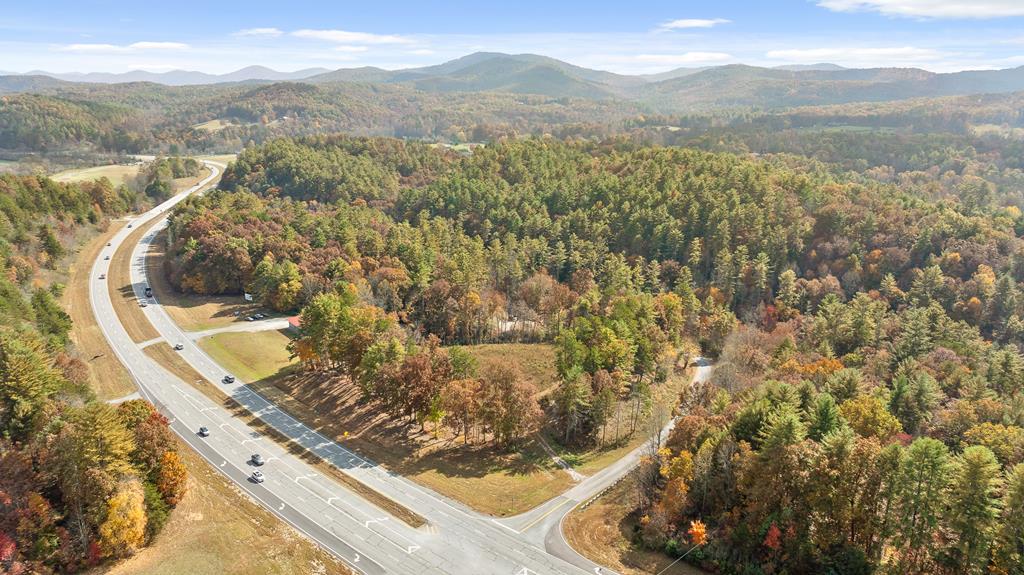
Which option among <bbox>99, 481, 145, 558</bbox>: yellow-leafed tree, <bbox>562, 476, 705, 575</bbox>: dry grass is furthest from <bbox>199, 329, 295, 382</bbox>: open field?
<bbox>562, 476, 705, 575</bbox>: dry grass

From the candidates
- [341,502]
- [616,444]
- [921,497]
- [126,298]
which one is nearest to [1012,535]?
[921,497]

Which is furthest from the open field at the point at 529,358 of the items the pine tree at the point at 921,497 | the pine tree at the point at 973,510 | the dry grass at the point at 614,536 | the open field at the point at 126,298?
the open field at the point at 126,298

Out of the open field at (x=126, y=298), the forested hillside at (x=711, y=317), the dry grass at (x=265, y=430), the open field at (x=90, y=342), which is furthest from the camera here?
the open field at (x=126, y=298)

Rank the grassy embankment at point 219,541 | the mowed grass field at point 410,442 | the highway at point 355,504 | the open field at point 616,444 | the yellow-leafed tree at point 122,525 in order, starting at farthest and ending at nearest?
the open field at point 616,444 → the mowed grass field at point 410,442 → the highway at point 355,504 → the grassy embankment at point 219,541 → the yellow-leafed tree at point 122,525

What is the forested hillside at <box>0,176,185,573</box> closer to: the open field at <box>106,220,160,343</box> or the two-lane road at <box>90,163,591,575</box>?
the two-lane road at <box>90,163,591,575</box>

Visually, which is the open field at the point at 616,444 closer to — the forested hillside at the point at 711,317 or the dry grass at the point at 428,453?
the forested hillside at the point at 711,317

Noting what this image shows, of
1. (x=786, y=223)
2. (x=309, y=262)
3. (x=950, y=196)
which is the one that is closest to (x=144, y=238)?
(x=309, y=262)

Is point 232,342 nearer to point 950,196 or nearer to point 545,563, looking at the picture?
point 545,563
